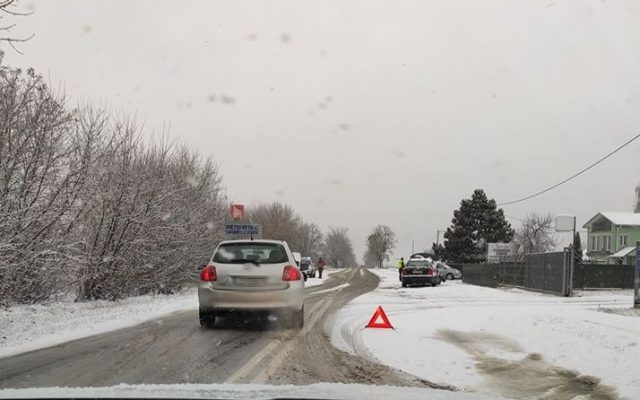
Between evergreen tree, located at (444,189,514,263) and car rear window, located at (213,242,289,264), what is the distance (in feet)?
201

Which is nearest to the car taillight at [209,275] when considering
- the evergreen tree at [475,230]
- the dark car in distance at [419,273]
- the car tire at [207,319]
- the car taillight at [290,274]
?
the car tire at [207,319]

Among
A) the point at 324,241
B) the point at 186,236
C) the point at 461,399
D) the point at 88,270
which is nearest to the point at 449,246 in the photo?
the point at 186,236

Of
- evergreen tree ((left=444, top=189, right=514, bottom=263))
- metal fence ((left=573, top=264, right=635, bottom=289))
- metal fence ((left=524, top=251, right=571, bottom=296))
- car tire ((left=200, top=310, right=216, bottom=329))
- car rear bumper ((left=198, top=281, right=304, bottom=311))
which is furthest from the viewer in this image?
evergreen tree ((left=444, top=189, right=514, bottom=263))

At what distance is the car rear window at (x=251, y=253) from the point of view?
10.6m

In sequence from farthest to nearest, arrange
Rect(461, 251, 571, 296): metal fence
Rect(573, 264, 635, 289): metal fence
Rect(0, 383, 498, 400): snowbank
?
Rect(573, 264, 635, 289): metal fence → Rect(461, 251, 571, 296): metal fence → Rect(0, 383, 498, 400): snowbank

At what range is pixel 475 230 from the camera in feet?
231

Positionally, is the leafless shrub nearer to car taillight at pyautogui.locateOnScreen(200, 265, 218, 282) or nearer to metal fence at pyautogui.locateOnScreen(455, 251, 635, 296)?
car taillight at pyautogui.locateOnScreen(200, 265, 218, 282)

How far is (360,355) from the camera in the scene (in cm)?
820

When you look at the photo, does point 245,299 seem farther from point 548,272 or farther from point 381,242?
point 381,242

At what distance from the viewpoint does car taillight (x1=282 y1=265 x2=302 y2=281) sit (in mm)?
10516

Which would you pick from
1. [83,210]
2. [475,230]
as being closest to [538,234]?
[475,230]

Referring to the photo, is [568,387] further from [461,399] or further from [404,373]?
[461,399]

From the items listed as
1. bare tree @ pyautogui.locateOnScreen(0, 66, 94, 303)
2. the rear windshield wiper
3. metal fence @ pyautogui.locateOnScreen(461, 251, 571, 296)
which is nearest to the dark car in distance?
metal fence @ pyautogui.locateOnScreen(461, 251, 571, 296)

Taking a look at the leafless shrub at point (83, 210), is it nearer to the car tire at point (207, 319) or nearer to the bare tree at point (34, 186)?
the bare tree at point (34, 186)
